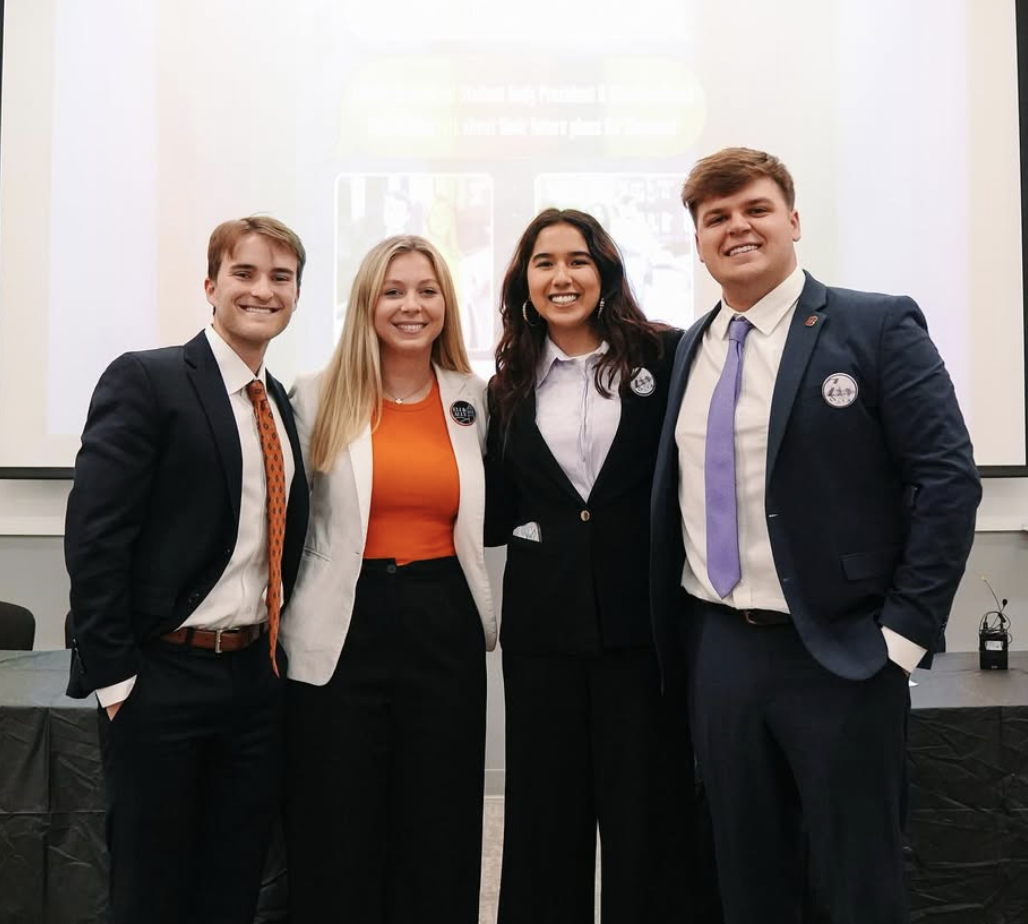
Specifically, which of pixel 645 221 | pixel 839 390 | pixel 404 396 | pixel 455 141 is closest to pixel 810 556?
pixel 839 390

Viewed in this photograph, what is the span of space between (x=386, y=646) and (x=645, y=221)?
2.27m

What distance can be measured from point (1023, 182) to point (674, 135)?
1393mm

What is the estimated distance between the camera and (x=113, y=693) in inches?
64.6

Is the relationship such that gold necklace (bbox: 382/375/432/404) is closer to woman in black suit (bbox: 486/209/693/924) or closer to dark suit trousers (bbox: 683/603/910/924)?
woman in black suit (bbox: 486/209/693/924)

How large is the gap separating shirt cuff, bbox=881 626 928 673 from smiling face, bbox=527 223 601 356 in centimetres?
91

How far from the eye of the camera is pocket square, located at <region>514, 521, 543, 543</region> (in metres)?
1.97

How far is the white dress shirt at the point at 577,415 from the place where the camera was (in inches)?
77.1

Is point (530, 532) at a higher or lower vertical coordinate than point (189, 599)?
higher

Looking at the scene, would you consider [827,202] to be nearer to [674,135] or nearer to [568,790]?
[674,135]

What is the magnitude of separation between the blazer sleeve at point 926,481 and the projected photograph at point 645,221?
199 centimetres

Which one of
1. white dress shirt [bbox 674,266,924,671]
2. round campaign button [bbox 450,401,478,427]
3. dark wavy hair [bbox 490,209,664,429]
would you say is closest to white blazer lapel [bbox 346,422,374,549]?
round campaign button [bbox 450,401,478,427]

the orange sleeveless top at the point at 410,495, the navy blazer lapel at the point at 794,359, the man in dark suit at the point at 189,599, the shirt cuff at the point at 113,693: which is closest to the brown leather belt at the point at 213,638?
the man in dark suit at the point at 189,599

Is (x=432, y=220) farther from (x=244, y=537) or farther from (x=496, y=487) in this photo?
(x=244, y=537)

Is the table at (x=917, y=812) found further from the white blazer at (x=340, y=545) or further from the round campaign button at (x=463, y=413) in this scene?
the round campaign button at (x=463, y=413)
